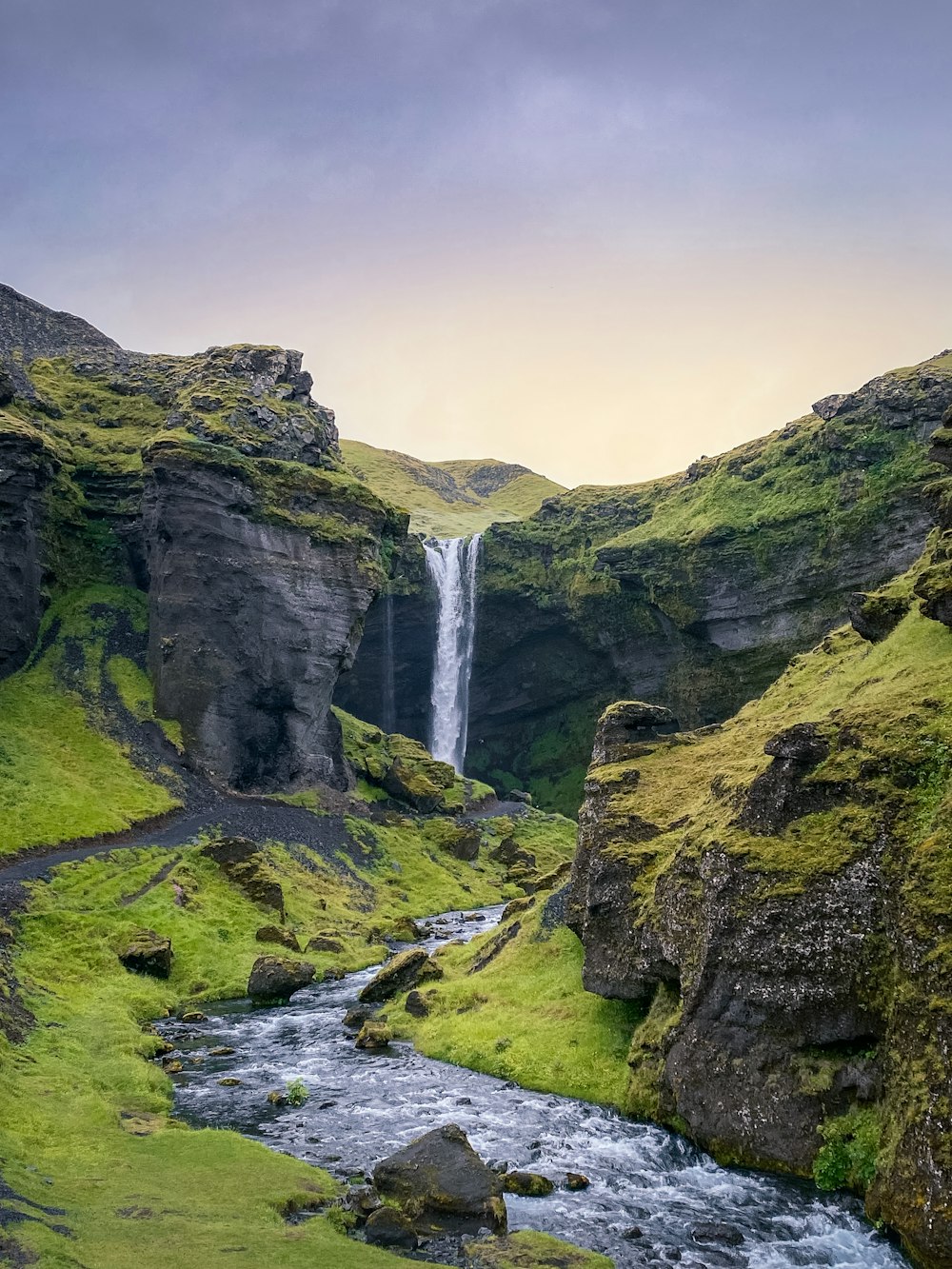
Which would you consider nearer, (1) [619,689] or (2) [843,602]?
(2) [843,602]

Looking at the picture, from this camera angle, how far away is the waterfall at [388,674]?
123250 mm

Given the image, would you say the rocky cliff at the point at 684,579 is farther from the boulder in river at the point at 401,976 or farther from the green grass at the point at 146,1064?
the boulder in river at the point at 401,976

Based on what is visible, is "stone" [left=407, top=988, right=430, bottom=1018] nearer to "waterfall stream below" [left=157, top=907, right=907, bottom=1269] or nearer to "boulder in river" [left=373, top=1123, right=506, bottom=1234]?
"waterfall stream below" [left=157, top=907, right=907, bottom=1269]

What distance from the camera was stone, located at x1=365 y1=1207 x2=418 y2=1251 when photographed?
18516 mm

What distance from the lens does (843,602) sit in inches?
3620

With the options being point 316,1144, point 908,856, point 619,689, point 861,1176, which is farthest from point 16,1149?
point 619,689

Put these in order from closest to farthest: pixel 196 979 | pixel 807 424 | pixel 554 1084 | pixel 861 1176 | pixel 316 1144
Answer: pixel 861 1176
pixel 316 1144
pixel 554 1084
pixel 196 979
pixel 807 424

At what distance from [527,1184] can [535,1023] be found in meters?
12.1

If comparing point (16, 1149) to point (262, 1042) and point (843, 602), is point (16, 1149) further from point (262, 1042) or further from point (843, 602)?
point (843, 602)

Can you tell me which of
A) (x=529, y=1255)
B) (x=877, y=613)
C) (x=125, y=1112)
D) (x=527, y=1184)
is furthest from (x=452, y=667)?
(x=529, y=1255)

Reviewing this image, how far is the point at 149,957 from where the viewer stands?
4769 centimetres

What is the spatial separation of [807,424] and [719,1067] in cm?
9740

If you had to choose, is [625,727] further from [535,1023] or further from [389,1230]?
[389,1230]

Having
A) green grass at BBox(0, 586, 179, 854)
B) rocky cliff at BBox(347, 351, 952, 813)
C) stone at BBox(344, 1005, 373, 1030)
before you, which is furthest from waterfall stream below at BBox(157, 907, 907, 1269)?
rocky cliff at BBox(347, 351, 952, 813)
